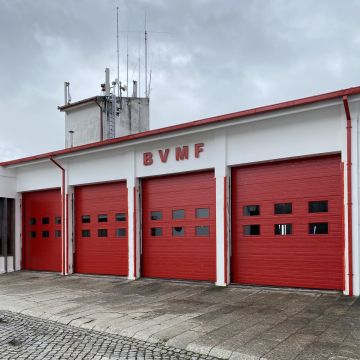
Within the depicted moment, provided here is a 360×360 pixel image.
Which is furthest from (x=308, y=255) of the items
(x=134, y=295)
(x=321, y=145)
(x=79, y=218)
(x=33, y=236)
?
(x=33, y=236)

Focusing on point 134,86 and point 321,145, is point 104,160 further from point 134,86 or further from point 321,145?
point 134,86

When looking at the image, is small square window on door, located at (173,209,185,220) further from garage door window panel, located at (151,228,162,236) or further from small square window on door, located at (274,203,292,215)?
small square window on door, located at (274,203,292,215)

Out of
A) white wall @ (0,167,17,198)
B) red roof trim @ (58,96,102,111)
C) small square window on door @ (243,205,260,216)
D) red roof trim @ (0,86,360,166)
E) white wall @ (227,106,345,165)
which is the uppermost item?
red roof trim @ (58,96,102,111)

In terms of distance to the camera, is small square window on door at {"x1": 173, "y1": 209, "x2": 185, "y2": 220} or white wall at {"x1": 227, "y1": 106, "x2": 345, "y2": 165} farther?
small square window on door at {"x1": 173, "y1": 209, "x2": 185, "y2": 220}

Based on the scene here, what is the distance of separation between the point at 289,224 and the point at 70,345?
5.66 meters

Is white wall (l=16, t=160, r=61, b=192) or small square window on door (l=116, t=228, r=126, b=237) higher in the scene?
white wall (l=16, t=160, r=61, b=192)

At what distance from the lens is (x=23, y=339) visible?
6.57 metres

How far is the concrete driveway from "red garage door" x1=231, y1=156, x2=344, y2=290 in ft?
1.70

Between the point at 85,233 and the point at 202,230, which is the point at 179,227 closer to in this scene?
the point at 202,230

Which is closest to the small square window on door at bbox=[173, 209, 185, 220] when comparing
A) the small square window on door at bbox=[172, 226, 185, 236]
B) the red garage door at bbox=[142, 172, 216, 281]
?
the red garage door at bbox=[142, 172, 216, 281]

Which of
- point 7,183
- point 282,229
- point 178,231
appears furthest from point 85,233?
point 282,229

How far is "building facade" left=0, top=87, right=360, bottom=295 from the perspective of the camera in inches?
361

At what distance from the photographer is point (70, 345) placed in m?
6.17

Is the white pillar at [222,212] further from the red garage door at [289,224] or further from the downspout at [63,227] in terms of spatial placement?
the downspout at [63,227]
